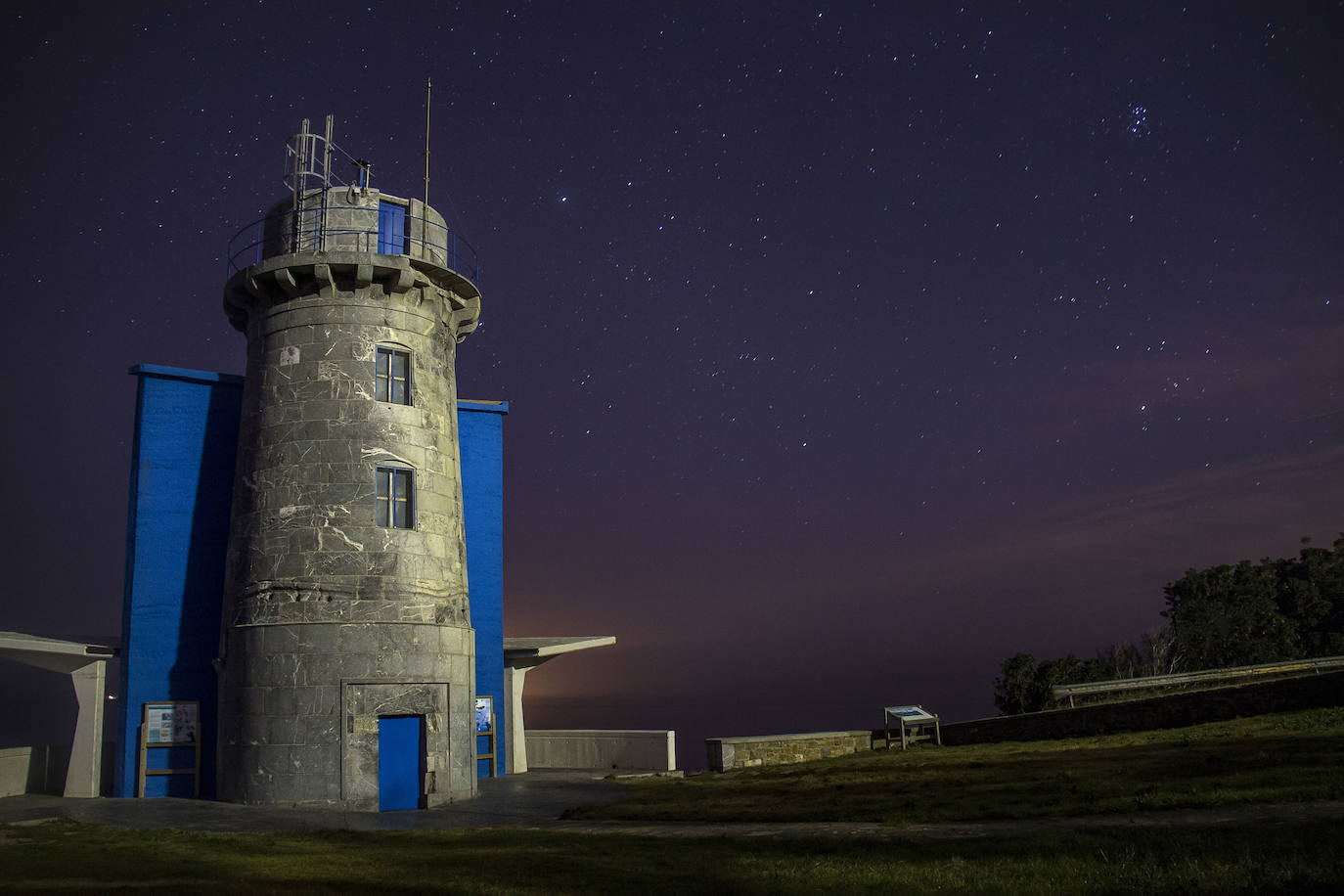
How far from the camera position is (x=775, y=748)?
2789 cm

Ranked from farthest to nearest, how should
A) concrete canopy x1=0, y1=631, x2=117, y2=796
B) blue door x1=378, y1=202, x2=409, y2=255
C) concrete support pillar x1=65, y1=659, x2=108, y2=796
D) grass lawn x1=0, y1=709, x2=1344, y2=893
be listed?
blue door x1=378, y1=202, x2=409, y2=255, concrete support pillar x1=65, y1=659, x2=108, y2=796, concrete canopy x1=0, y1=631, x2=117, y2=796, grass lawn x1=0, y1=709, x2=1344, y2=893

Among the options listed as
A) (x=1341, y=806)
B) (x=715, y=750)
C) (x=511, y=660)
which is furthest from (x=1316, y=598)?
(x=1341, y=806)

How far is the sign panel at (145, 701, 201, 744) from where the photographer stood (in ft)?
81.2

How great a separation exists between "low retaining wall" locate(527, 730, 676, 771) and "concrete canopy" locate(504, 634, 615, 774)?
71cm

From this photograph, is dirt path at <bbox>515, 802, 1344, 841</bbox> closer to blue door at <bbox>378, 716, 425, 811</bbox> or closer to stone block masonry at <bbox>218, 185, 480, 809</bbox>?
blue door at <bbox>378, 716, 425, 811</bbox>

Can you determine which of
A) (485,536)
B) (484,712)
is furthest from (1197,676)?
(485,536)

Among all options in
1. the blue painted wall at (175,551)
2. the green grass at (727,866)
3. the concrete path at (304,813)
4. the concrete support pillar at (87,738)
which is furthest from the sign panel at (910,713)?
the concrete support pillar at (87,738)

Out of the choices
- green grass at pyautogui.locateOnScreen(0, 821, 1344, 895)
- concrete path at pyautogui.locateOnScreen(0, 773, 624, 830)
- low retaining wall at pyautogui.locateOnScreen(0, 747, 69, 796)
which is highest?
low retaining wall at pyautogui.locateOnScreen(0, 747, 69, 796)

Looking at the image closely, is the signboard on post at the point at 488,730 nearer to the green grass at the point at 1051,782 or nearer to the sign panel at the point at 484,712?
the sign panel at the point at 484,712

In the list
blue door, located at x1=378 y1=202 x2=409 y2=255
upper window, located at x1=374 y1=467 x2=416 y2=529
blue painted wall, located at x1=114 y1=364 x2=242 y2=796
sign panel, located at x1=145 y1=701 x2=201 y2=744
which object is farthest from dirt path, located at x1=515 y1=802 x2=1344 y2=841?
blue door, located at x1=378 y1=202 x2=409 y2=255

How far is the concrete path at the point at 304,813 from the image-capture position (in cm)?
1877

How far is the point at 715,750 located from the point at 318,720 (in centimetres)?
1065

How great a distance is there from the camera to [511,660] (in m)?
31.0

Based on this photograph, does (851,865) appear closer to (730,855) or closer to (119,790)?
(730,855)
